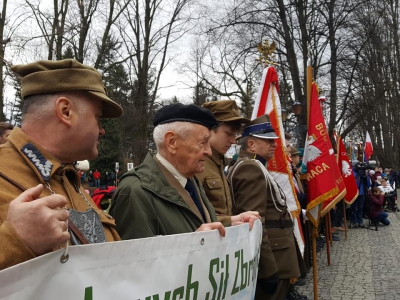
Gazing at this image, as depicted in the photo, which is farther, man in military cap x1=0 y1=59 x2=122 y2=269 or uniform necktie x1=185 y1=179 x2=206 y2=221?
uniform necktie x1=185 y1=179 x2=206 y2=221

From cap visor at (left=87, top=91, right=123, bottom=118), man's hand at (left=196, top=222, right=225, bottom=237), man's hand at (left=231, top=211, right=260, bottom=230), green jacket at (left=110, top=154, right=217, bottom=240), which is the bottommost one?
man's hand at (left=231, top=211, right=260, bottom=230)

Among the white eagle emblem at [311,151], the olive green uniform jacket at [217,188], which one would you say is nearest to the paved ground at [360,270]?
the white eagle emblem at [311,151]

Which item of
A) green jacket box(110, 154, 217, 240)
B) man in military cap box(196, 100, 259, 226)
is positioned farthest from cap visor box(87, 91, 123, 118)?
man in military cap box(196, 100, 259, 226)

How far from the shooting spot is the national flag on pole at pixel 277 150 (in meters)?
5.14

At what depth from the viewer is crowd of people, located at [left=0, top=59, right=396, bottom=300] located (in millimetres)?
1166

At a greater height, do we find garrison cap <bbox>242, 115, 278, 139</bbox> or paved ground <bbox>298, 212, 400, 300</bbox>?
garrison cap <bbox>242, 115, 278, 139</bbox>

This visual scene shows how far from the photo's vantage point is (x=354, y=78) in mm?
16672

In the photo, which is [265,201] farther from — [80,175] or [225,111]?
[80,175]

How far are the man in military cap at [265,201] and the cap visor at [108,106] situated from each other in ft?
6.47

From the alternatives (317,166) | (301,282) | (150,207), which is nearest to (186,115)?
(150,207)

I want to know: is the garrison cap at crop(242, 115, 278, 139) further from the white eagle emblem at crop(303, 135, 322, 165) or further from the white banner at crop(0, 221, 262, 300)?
the white eagle emblem at crop(303, 135, 322, 165)

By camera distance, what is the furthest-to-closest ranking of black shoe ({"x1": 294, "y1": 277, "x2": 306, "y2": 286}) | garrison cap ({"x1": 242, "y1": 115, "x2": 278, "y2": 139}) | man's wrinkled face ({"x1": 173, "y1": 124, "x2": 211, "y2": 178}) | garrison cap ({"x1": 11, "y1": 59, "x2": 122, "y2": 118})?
1. black shoe ({"x1": 294, "y1": 277, "x2": 306, "y2": 286})
2. garrison cap ({"x1": 242, "y1": 115, "x2": 278, "y2": 139})
3. man's wrinkled face ({"x1": 173, "y1": 124, "x2": 211, "y2": 178})
4. garrison cap ({"x1": 11, "y1": 59, "x2": 122, "y2": 118})

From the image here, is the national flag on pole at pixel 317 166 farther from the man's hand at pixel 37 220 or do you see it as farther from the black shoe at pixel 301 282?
the man's hand at pixel 37 220

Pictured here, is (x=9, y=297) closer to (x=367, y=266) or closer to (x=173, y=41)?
(x=367, y=266)
